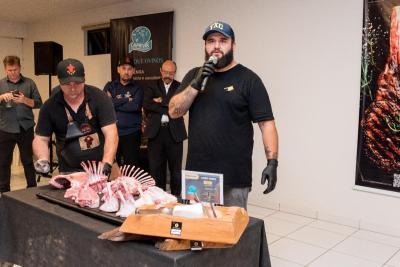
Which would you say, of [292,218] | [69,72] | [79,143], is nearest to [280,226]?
[292,218]

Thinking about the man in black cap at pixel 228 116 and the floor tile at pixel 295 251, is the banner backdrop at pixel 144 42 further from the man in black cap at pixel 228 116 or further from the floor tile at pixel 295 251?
the man in black cap at pixel 228 116

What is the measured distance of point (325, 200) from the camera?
12.1 feet

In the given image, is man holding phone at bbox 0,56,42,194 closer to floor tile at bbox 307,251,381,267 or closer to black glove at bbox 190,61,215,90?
black glove at bbox 190,61,215,90

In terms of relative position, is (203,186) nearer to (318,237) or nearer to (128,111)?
(318,237)

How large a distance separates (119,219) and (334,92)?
2.63 m

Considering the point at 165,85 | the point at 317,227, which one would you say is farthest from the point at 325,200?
the point at 165,85

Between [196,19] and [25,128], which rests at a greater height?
[196,19]

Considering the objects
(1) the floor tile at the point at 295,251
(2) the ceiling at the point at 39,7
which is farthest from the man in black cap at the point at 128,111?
(1) the floor tile at the point at 295,251

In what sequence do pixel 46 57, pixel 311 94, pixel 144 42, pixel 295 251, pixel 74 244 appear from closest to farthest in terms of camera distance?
pixel 74 244 < pixel 295 251 < pixel 311 94 < pixel 144 42 < pixel 46 57

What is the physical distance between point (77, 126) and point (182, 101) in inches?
24.5

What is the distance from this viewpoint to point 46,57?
5574mm

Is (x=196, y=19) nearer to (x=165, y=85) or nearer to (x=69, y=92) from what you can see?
(x=165, y=85)

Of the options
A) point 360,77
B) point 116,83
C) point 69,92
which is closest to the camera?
point 69,92

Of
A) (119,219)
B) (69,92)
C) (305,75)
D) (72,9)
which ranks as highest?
(72,9)
